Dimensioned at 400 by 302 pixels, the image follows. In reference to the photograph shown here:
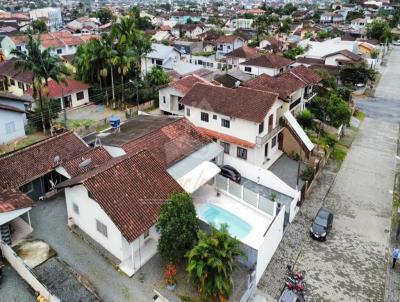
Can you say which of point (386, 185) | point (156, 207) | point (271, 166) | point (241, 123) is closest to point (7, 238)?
point (156, 207)

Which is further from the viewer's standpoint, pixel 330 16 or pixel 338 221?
pixel 330 16

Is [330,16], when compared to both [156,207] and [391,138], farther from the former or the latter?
[156,207]

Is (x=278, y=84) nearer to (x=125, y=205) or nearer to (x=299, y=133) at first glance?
(x=299, y=133)

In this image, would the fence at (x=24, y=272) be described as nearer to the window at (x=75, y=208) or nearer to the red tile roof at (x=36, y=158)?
the window at (x=75, y=208)

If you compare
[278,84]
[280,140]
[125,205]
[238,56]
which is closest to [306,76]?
[278,84]

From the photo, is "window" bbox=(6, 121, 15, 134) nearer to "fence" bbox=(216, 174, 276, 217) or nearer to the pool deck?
the pool deck

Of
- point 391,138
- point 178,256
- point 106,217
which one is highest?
point 106,217

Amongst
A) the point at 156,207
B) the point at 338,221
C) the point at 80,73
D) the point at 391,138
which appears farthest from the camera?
the point at 80,73
